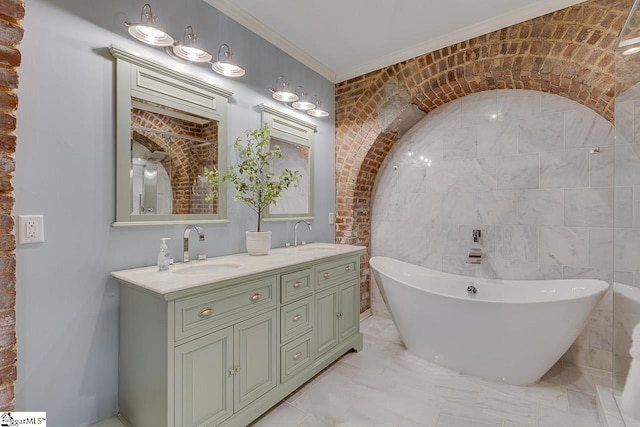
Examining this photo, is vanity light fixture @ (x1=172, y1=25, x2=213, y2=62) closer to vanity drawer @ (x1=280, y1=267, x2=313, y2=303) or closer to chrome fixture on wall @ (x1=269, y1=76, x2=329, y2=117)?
chrome fixture on wall @ (x1=269, y1=76, x2=329, y2=117)

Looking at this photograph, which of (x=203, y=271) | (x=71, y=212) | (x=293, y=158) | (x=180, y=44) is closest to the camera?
(x=71, y=212)

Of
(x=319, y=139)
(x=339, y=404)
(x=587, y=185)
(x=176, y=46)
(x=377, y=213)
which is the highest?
(x=176, y=46)

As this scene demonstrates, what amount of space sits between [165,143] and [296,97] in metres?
1.19

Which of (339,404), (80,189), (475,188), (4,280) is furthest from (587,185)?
(4,280)

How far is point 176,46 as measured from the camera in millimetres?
1789

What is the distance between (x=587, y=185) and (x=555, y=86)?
0.85m

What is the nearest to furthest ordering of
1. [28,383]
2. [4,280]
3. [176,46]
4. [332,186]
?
[4,280]
[28,383]
[176,46]
[332,186]

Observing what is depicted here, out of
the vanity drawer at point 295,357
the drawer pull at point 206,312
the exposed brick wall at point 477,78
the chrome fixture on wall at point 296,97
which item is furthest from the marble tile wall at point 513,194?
the drawer pull at point 206,312

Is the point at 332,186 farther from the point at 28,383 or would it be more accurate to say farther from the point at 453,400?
the point at 28,383

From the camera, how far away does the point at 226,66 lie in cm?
205

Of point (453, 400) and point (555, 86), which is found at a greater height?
point (555, 86)

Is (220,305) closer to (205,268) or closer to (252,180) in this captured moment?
(205,268)

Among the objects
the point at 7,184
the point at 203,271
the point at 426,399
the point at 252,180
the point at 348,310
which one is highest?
the point at 252,180

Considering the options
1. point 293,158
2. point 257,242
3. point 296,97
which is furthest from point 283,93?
point 257,242
